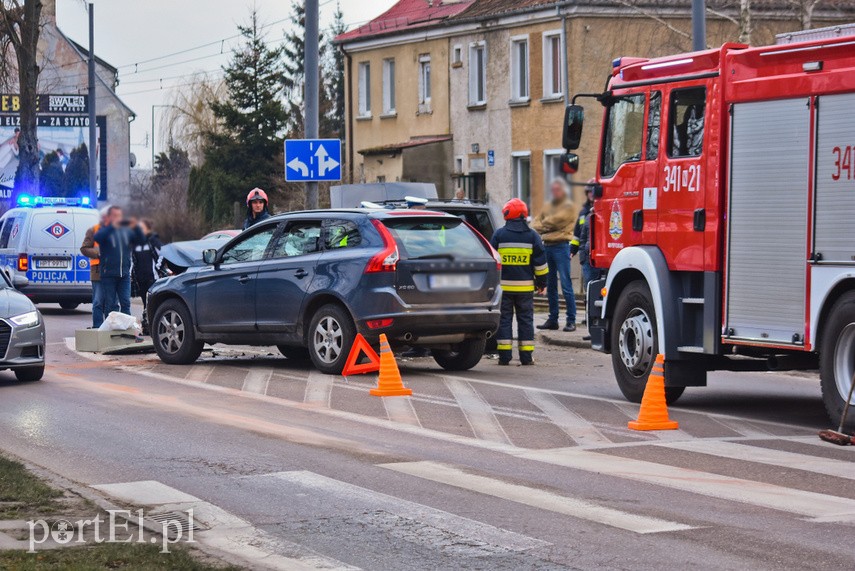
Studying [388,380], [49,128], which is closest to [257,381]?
[388,380]

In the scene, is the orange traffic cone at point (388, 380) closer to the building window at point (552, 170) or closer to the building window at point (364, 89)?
the building window at point (552, 170)

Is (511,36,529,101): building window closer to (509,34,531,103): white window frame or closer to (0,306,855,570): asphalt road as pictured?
(509,34,531,103): white window frame

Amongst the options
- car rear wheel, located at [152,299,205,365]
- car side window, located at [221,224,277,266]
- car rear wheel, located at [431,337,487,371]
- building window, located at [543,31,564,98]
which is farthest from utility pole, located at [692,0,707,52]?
building window, located at [543,31,564,98]

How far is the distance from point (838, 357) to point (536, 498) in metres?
3.49

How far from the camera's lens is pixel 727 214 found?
12.1m

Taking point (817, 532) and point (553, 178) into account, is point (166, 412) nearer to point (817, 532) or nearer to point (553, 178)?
point (553, 178)

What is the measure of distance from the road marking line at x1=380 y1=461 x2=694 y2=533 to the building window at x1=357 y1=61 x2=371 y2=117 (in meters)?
41.9

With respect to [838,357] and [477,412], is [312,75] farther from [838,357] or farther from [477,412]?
[838,357]

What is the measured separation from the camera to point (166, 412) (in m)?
12.6

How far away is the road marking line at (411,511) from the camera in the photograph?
739cm

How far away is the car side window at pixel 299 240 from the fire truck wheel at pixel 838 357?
6320mm

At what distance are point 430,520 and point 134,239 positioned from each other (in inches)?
141

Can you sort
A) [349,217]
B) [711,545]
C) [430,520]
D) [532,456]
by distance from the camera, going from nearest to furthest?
[711,545], [430,520], [532,456], [349,217]


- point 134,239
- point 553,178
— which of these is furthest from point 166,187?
point 553,178
